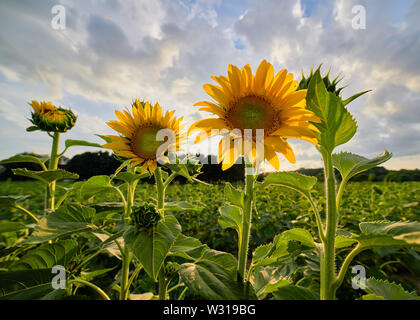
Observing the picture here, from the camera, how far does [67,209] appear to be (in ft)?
2.84

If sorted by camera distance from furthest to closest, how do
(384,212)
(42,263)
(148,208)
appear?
(384,212)
(42,263)
(148,208)

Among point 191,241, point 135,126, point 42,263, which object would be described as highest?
point 135,126

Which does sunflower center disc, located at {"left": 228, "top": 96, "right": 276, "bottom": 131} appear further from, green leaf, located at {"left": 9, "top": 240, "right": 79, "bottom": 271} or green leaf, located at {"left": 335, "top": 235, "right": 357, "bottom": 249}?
green leaf, located at {"left": 9, "top": 240, "right": 79, "bottom": 271}

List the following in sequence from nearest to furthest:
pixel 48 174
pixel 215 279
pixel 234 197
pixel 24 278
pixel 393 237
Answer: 1. pixel 393 237
2. pixel 215 279
3. pixel 234 197
4. pixel 24 278
5. pixel 48 174

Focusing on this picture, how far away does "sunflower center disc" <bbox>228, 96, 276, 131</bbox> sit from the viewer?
28.8 inches

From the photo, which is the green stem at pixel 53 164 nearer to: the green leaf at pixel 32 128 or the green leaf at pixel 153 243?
the green leaf at pixel 32 128

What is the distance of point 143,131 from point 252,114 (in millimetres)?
437

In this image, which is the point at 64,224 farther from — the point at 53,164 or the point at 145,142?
the point at 53,164

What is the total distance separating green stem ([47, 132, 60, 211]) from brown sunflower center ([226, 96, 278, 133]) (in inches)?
37.9

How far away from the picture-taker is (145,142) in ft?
2.90

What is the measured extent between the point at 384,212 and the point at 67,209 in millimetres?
2759

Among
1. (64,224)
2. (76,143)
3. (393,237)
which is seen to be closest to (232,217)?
(393,237)
